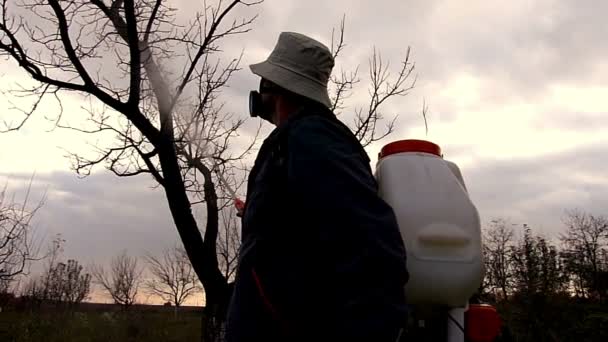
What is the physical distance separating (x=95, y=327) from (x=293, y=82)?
19.7 meters

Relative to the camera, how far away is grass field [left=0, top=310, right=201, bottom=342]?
1515 centimetres

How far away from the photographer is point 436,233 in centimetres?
189

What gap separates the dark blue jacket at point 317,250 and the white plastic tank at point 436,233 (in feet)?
0.84

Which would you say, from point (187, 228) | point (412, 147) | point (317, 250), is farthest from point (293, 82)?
point (187, 228)

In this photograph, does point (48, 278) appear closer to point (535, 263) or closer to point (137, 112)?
point (535, 263)

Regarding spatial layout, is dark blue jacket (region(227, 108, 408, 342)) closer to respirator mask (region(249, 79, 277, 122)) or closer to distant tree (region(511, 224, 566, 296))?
respirator mask (region(249, 79, 277, 122))

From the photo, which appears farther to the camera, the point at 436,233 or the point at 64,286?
the point at 64,286

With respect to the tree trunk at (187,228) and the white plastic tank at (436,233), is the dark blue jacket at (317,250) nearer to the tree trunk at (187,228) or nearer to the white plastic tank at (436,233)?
the white plastic tank at (436,233)

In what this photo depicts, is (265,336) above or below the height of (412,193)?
below

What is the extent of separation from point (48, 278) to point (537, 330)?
19849 mm

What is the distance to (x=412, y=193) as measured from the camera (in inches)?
76.9

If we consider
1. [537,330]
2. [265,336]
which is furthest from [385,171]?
[537,330]

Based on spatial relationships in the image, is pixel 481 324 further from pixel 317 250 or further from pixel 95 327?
pixel 95 327

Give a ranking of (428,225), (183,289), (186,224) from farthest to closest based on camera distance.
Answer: (183,289)
(186,224)
(428,225)
